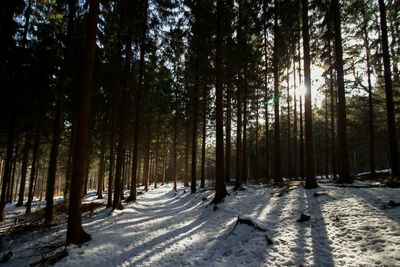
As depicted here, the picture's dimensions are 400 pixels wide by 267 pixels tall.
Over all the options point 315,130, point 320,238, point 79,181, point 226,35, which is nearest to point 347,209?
point 320,238

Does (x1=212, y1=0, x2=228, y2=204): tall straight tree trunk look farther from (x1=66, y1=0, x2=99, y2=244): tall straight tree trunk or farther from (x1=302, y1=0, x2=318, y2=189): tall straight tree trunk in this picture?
(x1=66, y1=0, x2=99, y2=244): tall straight tree trunk

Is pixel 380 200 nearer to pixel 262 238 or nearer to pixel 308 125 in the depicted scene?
pixel 262 238

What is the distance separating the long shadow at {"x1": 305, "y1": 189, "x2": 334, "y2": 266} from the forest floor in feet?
0.06

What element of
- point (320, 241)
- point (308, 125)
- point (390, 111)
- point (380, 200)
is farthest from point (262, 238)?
point (390, 111)

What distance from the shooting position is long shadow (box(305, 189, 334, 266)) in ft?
15.5

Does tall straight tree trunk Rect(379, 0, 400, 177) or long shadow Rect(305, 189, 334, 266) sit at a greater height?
tall straight tree trunk Rect(379, 0, 400, 177)

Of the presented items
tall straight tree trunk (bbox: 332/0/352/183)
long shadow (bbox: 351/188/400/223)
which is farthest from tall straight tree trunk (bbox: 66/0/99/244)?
tall straight tree trunk (bbox: 332/0/352/183)

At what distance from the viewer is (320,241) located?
548 cm

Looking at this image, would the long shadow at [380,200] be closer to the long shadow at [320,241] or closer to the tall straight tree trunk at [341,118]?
the long shadow at [320,241]

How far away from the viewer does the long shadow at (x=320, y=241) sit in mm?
4711

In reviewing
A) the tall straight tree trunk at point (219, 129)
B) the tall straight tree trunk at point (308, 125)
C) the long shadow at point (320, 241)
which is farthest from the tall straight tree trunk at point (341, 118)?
the tall straight tree trunk at point (219, 129)

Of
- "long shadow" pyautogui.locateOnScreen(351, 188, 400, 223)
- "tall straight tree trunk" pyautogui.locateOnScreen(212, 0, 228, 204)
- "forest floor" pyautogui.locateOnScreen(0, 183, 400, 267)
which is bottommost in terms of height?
"forest floor" pyautogui.locateOnScreen(0, 183, 400, 267)

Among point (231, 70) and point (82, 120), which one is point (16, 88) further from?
point (231, 70)

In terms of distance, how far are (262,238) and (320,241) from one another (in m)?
1.35
